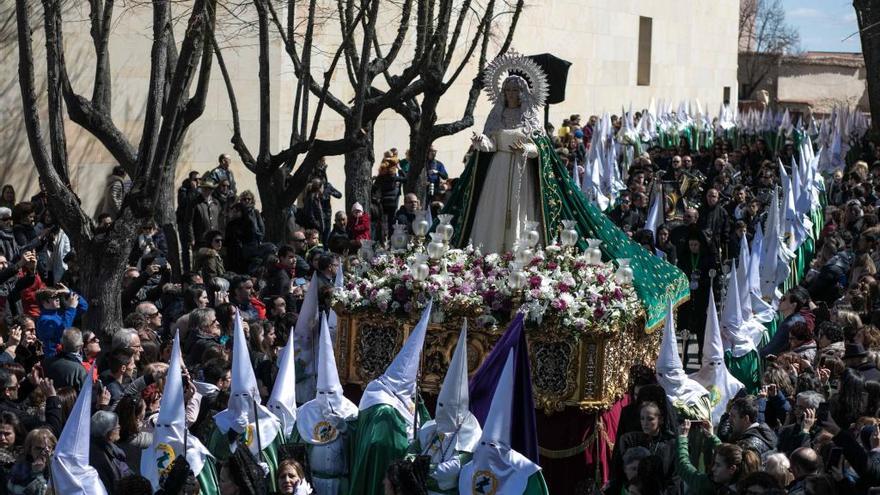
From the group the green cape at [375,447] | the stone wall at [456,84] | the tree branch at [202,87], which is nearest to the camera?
the green cape at [375,447]

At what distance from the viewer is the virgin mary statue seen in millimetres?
12461

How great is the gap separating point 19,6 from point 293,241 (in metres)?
4.26

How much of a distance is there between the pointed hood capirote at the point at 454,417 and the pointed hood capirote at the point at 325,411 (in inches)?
28.4

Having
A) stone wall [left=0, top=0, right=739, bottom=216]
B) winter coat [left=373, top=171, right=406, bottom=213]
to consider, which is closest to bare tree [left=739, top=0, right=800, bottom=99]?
stone wall [left=0, top=0, right=739, bottom=216]

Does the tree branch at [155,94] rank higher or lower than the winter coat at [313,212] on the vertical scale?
higher

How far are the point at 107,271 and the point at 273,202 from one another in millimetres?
4338

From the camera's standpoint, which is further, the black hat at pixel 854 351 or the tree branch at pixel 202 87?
the tree branch at pixel 202 87

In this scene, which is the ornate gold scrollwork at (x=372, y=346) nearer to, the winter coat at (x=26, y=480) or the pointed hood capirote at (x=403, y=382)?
the pointed hood capirote at (x=403, y=382)

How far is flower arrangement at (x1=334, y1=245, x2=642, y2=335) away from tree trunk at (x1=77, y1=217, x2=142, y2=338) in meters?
2.75

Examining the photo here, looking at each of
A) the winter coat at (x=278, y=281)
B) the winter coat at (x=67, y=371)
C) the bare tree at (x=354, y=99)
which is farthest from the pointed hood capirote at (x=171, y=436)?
the bare tree at (x=354, y=99)

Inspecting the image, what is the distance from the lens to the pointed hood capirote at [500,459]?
895 centimetres

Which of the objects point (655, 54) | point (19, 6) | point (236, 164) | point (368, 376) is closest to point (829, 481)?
point (368, 376)

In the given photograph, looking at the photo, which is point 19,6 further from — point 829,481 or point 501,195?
point 829,481

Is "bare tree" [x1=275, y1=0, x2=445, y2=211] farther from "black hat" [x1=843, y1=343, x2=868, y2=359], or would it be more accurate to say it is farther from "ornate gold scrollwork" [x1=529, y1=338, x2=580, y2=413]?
"black hat" [x1=843, y1=343, x2=868, y2=359]
